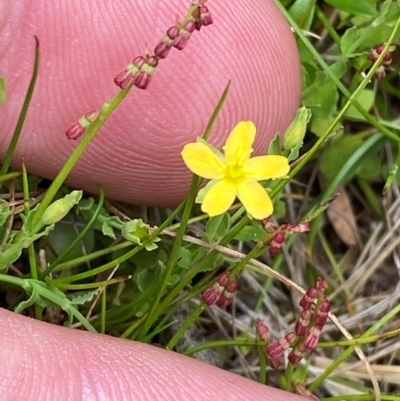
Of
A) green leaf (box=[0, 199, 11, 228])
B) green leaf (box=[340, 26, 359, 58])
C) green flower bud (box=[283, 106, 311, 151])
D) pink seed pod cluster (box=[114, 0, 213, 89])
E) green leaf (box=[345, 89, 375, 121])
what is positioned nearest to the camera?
pink seed pod cluster (box=[114, 0, 213, 89])

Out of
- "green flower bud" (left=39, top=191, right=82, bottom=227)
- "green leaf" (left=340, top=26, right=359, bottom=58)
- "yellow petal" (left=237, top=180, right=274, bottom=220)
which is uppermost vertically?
"green leaf" (left=340, top=26, right=359, bottom=58)

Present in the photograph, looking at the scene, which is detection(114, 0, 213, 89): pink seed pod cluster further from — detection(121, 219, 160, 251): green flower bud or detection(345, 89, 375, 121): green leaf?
detection(345, 89, 375, 121): green leaf

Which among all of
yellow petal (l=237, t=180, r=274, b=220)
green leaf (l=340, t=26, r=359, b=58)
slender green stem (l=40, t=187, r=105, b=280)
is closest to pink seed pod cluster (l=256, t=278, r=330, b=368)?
yellow petal (l=237, t=180, r=274, b=220)

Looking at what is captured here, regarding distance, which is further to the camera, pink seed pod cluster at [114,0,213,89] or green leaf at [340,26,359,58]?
green leaf at [340,26,359,58]

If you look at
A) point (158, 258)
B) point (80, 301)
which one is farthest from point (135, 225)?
point (158, 258)

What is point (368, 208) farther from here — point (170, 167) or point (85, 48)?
point (85, 48)

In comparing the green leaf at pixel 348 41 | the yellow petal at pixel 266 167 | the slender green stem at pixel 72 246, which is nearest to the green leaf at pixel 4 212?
the slender green stem at pixel 72 246
